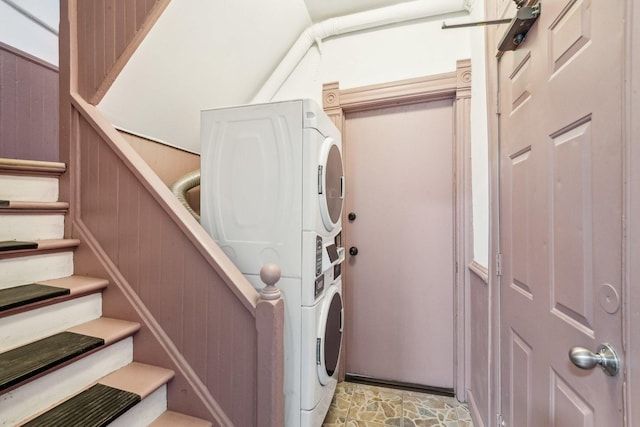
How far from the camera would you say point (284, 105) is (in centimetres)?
125

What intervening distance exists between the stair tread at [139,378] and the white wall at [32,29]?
245 centimetres

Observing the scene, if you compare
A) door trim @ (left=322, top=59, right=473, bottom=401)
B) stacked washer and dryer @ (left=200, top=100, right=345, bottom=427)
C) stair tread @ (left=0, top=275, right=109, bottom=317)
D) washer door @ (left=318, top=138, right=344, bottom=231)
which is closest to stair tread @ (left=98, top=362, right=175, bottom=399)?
stair tread @ (left=0, top=275, right=109, bottom=317)

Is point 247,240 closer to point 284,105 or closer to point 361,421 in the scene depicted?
point 284,105

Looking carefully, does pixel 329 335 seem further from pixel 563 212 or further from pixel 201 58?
pixel 201 58

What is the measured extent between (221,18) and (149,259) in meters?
1.58

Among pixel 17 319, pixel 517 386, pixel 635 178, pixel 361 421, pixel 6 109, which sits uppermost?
pixel 6 109

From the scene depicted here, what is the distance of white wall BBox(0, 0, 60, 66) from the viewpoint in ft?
6.08

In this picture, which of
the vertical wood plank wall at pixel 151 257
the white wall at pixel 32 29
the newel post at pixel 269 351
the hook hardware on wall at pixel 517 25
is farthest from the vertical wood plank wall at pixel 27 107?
the hook hardware on wall at pixel 517 25

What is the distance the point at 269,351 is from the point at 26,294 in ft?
3.17

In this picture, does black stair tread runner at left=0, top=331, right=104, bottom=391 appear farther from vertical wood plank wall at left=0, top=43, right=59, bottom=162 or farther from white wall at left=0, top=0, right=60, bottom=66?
white wall at left=0, top=0, right=60, bottom=66

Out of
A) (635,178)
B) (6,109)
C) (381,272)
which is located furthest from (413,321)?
(6,109)

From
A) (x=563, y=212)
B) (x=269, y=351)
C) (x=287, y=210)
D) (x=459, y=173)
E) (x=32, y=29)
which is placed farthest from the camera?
(x=32, y=29)

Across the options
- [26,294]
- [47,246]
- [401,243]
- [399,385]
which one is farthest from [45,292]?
[399,385]

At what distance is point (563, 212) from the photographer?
2.53 feet
